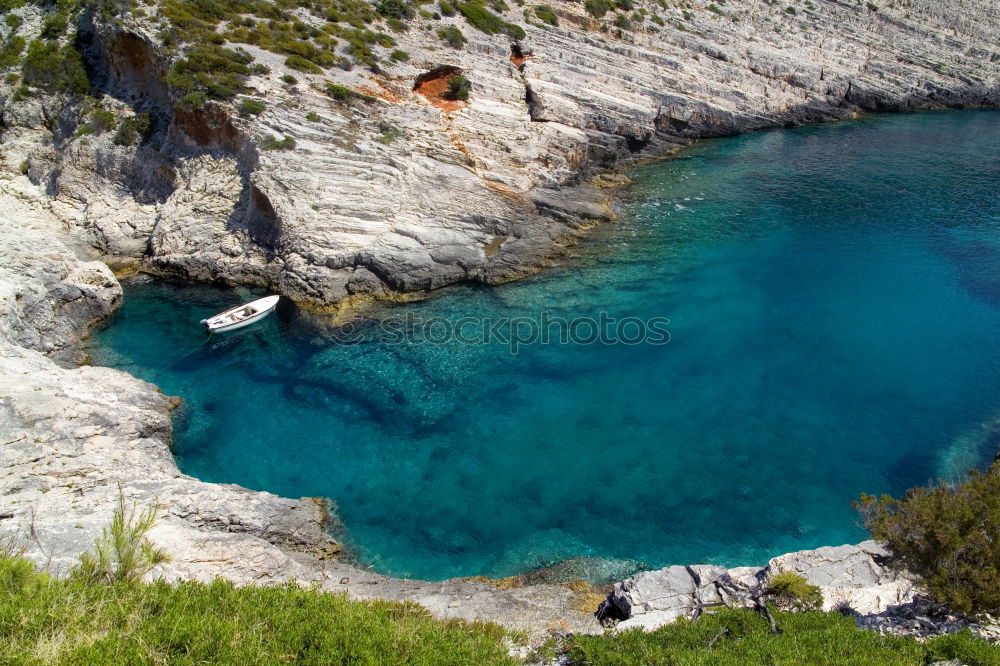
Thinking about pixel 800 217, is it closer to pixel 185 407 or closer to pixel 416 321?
pixel 416 321

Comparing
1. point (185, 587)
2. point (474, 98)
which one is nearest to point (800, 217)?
point (474, 98)

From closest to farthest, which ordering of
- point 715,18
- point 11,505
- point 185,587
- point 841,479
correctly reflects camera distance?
point 185,587
point 11,505
point 841,479
point 715,18

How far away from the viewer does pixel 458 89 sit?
125 feet

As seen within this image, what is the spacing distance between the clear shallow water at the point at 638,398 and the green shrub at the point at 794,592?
373 centimetres

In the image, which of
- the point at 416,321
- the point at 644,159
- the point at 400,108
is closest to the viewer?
the point at 416,321

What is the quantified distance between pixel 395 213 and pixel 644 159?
24.2 m

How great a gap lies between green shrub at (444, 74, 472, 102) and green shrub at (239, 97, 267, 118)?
11588mm

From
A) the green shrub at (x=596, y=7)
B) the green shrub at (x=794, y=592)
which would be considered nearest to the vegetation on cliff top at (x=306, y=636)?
the green shrub at (x=794, y=592)

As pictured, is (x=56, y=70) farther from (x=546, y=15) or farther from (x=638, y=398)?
(x=638, y=398)

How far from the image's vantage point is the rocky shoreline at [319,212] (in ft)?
47.4

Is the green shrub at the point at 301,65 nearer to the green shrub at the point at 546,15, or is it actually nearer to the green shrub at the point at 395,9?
the green shrub at the point at 395,9

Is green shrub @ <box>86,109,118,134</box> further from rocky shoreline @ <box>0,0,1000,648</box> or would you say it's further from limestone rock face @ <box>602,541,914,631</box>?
limestone rock face @ <box>602,541,914,631</box>

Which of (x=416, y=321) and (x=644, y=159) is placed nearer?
(x=416, y=321)

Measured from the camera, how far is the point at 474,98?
38.7 meters
